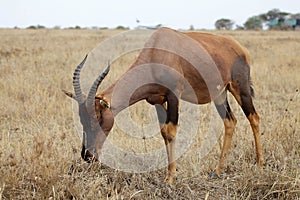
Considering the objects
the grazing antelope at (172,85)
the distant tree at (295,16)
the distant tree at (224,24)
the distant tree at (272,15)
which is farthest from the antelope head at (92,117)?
the distant tree at (272,15)

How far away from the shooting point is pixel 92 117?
181 inches

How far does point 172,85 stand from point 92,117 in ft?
3.65

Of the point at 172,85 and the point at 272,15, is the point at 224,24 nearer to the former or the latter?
the point at 272,15

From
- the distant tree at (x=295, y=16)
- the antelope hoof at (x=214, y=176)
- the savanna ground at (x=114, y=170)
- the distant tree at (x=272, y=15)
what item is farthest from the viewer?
the distant tree at (x=272, y=15)

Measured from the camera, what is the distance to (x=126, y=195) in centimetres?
439

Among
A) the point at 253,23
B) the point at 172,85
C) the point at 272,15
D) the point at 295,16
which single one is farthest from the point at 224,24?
the point at 172,85

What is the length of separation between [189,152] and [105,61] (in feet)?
27.3

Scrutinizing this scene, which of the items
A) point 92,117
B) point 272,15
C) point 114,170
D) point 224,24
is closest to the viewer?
point 92,117

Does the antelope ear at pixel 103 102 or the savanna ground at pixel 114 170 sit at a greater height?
the antelope ear at pixel 103 102

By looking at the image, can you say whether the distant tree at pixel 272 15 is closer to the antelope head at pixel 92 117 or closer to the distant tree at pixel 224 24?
the distant tree at pixel 224 24

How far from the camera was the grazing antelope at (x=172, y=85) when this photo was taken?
4.62m

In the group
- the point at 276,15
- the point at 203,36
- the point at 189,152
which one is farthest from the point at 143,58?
the point at 276,15

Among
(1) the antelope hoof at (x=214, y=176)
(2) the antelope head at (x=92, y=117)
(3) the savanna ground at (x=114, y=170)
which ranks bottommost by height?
(1) the antelope hoof at (x=214, y=176)

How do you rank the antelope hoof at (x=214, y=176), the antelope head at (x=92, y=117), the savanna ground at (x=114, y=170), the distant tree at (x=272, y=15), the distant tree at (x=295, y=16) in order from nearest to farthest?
the savanna ground at (x=114, y=170) → the antelope head at (x=92, y=117) → the antelope hoof at (x=214, y=176) → the distant tree at (x=295, y=16) → the distant tree at (x=272, y=15)
